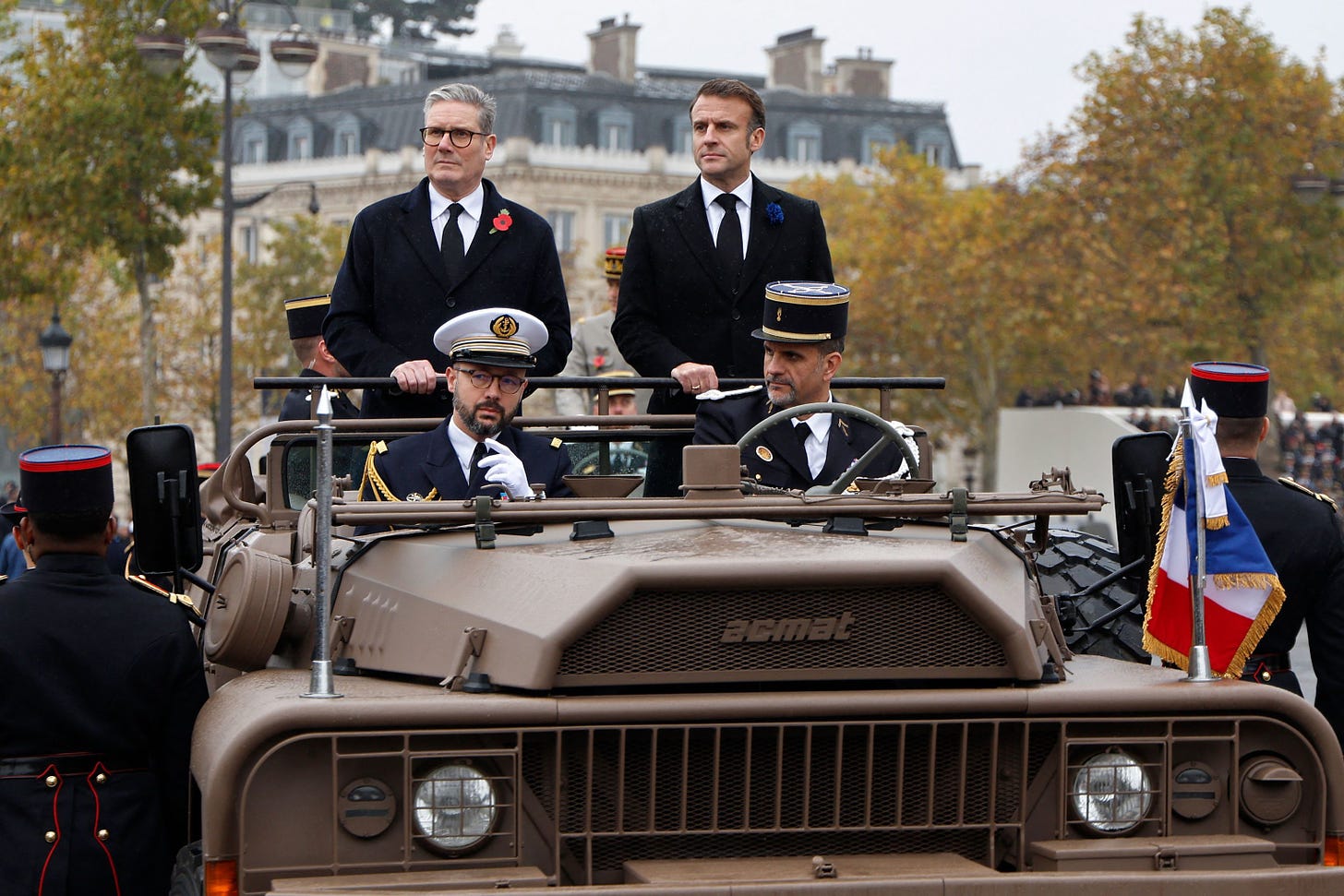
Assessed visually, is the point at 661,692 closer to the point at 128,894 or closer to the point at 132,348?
the point at 128,894

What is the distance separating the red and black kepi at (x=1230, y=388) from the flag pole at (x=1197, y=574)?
130 cm

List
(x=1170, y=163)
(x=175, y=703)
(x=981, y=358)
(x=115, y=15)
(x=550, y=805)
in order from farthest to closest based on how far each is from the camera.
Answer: (x=981, y=358) < (x=1170, y=163) < (x=115, y=15) < (x=175, y=703) < (x=550, y=805)

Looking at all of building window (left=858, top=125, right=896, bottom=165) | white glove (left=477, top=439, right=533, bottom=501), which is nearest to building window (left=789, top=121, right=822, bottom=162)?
building window (left=858, top=125, right=896, bottom=165)

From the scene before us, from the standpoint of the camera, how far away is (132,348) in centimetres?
5772

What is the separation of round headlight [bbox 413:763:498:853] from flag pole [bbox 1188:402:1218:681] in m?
1.70

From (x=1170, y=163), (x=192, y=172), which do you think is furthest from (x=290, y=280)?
(x=192, y=172)

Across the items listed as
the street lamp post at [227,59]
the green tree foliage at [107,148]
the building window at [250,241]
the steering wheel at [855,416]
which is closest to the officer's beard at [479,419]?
the steering wheel at [855,416]

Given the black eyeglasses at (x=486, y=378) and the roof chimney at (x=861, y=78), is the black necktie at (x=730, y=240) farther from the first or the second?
the roof chimney at (x=861, y=78)

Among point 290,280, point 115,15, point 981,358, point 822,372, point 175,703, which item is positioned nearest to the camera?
point 175,703

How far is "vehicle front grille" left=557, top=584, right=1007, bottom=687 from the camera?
5.25m

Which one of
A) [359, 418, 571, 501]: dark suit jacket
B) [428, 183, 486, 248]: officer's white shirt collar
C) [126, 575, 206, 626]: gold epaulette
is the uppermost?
[428, 183, 486, 248]: officer's white shirt collar

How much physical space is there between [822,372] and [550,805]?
7.64 feet

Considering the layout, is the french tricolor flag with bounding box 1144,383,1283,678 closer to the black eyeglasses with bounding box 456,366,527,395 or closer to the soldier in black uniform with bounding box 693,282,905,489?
the soldier in black uniform with bounding box 693,282,905,489

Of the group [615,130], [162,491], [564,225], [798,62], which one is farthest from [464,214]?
[798,62]
